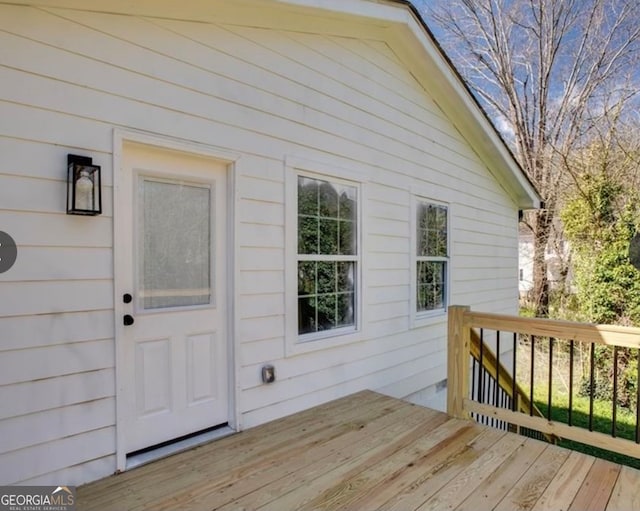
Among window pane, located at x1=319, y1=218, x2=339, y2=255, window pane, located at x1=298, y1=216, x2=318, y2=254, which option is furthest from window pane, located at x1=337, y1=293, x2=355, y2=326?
window pane, located at x1=298, y1=216, x2=318, y2=254

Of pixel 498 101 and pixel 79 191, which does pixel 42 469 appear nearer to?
pixel 79 191

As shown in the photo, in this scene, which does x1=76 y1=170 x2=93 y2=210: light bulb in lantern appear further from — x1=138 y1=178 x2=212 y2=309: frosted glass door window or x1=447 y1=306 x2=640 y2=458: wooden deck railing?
x1=447 y1=306 x2=640 y2=458: wooden deck railing

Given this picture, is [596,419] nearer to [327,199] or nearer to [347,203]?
[347,203]

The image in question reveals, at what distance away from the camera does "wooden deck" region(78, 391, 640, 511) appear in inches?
83.7

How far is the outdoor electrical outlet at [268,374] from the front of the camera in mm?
3133

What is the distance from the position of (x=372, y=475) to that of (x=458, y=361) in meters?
1.31

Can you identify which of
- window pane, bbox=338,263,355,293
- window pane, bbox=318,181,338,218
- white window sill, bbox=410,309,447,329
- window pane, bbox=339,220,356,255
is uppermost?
window pane, bbox=318,181,338,218

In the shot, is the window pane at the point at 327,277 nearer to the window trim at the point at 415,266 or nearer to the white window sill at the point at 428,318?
the window trim at the point at 415,266

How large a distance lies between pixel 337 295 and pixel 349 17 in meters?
2.55

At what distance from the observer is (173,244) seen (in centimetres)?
275

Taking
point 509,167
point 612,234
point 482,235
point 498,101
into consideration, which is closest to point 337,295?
point 482,235

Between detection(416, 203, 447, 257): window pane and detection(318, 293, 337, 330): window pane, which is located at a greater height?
detection(416, 203, 447, 257): window pane

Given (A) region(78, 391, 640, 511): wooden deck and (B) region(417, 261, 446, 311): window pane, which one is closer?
(A) region(78, 391, 640, 511): wooden deck

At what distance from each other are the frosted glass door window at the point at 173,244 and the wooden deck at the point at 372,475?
1054 mm
